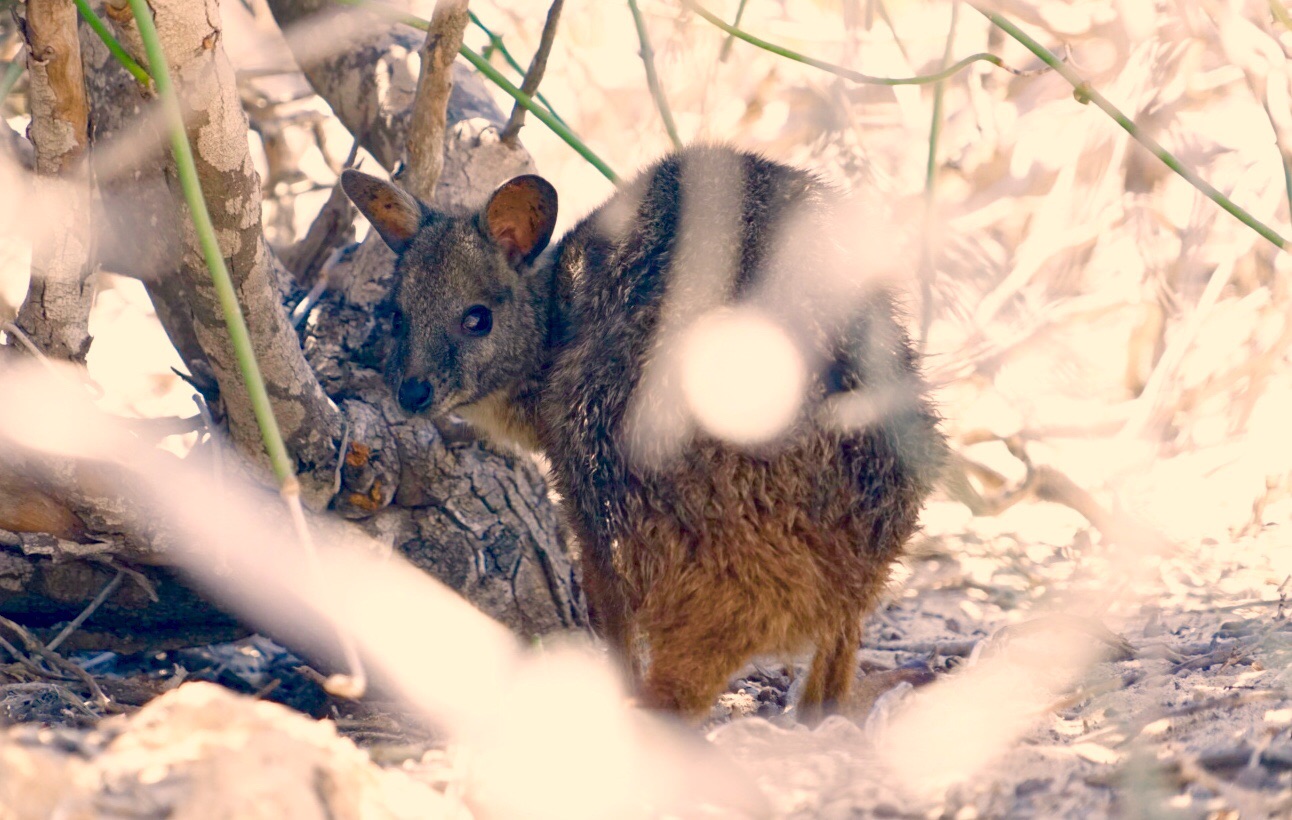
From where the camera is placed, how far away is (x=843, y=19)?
6184 mm

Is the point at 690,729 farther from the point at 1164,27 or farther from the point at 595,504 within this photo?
the point at 1164,27

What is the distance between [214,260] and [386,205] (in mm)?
2083

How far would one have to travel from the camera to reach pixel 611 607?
3.10m

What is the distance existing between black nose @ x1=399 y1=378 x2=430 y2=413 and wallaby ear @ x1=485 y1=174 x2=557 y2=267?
1.80 ft

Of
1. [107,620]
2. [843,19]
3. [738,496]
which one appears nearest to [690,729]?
[738,496]

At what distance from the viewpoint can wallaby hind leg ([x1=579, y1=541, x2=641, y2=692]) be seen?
2990 mm

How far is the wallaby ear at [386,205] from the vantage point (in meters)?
3.67

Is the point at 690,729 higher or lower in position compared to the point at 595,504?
lower

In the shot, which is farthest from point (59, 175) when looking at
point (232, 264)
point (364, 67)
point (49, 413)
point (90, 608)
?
point (364, 67)

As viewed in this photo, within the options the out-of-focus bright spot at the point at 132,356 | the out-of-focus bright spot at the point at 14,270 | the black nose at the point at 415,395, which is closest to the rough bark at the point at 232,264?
the black nose at the point at 415,395

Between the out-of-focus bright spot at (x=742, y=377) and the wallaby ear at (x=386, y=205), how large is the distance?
139 cm

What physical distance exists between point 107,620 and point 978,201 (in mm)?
4579

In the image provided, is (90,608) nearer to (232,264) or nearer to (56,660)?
(56,660)

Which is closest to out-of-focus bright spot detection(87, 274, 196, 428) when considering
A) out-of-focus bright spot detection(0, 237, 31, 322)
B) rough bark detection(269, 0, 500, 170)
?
out-of-focus bright spot detection(0, 237, 31, 322)
